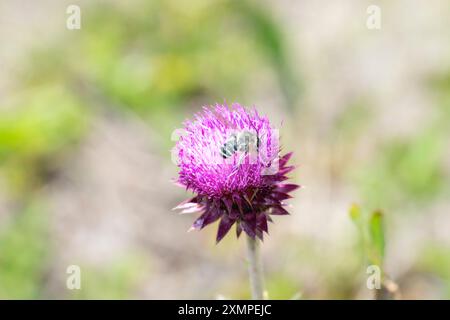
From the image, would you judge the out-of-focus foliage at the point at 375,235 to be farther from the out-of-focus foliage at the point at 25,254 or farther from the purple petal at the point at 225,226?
the out-of-focus foliage at the point at 25,254

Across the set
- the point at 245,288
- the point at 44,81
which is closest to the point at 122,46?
the point at 44,81

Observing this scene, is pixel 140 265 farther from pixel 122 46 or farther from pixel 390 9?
pixel 390 9

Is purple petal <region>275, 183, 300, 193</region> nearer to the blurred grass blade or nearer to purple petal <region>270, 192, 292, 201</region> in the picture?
purple petal <region>270, 192, 292, 201</region>

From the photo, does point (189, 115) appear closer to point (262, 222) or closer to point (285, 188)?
point (285, 188)

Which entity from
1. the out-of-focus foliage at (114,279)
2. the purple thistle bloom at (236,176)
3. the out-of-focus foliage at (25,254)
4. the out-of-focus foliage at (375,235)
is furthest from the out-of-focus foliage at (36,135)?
the out-of-focus foliage at (375,235)

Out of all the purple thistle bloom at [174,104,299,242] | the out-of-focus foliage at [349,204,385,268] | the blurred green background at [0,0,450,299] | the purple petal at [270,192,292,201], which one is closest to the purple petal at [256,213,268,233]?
the purple thistle bloom at [174,104,299,242]

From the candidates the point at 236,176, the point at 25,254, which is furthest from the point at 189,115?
the point at 236,176
